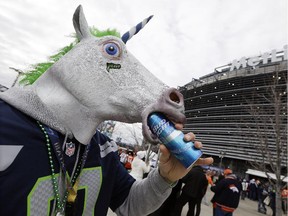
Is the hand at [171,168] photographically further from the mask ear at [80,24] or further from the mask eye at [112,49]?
the mask ear at [80,24]

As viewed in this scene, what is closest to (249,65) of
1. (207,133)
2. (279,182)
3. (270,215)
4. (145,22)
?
(207,133)

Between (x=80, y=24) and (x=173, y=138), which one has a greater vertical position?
(x=80, y=24)

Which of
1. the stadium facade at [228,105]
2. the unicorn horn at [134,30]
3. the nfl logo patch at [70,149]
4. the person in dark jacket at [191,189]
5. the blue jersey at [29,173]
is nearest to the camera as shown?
the blue jersey at [29,173]

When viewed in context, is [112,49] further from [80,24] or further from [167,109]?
[167,109]

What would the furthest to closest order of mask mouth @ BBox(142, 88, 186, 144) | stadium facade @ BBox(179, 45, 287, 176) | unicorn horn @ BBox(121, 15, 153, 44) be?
stadium facade @ BBox(179, 45, 287, 176) < unicorn horn @ BBox(121, 15, 153, 44) < mask mouth @ BBox(142, 88, 186, 144)

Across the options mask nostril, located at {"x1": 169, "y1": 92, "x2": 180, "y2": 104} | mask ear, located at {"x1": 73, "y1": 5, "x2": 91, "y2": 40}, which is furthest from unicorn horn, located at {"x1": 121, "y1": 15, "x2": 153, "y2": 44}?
mask nostril, located at {"x1": 169, "y1": 92, "x2": 180, "y2": 104}

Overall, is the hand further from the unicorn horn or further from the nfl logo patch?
the unicorn horn

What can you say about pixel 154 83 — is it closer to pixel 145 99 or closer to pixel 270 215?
pixel 145 99

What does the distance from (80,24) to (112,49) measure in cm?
26

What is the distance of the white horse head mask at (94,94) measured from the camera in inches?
44.0

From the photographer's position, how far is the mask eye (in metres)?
1.27

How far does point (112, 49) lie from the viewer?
1.28 metres

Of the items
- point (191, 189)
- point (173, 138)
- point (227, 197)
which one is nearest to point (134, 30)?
point (173, 138)

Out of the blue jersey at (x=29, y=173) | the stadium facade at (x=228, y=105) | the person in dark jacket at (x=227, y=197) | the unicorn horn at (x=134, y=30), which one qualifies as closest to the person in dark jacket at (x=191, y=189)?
the person in dark jacket at (x=227, y=197)
